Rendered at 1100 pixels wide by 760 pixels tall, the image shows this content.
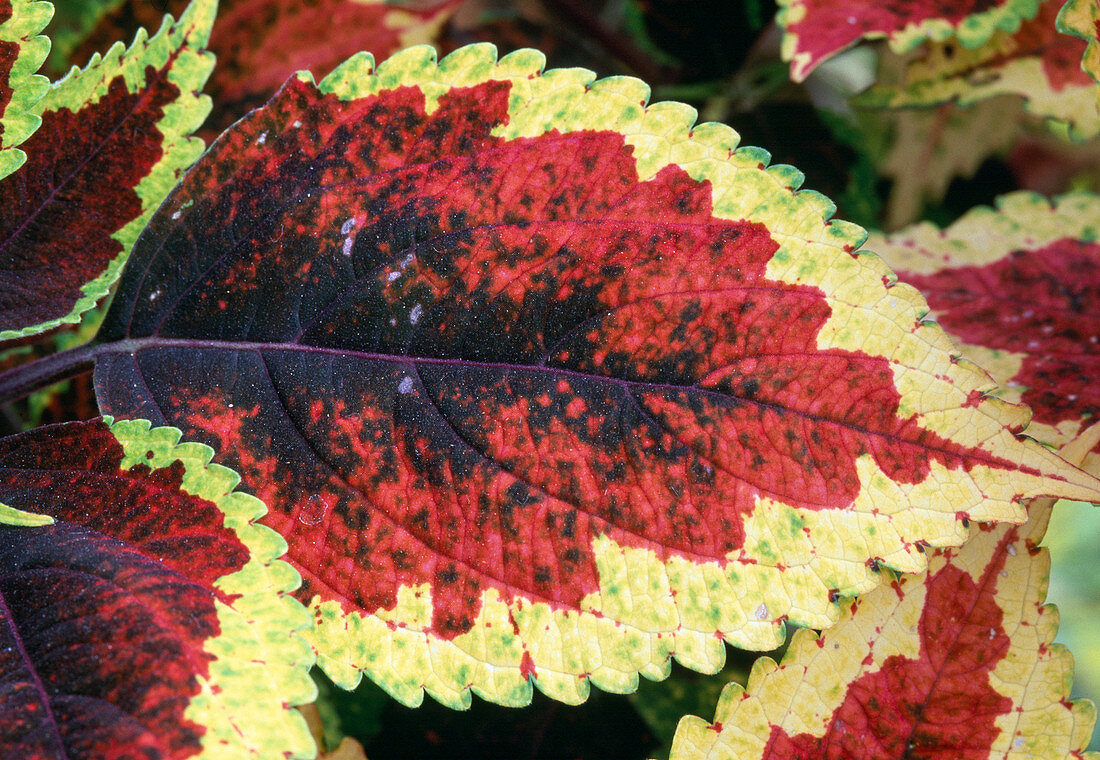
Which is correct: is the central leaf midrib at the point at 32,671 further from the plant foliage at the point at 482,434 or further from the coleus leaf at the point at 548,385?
the coleus leaf at the point at 548,385

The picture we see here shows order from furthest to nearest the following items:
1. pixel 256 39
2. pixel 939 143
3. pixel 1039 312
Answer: pixel 939 143 → pixel 256 39 → pixel 1039 312

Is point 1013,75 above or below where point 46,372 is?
above

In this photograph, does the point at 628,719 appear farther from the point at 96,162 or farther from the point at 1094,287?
the point at 96,162

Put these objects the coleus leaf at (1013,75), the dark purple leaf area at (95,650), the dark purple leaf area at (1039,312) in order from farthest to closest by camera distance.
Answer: the coleus leaf at (1013,75), the dark purple leaf area at (1039,312), the dark purple leaf area at (95,650)

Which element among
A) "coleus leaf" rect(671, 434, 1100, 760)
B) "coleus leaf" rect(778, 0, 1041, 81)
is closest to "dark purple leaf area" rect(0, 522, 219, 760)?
"coleus leaf" rect(671, 434, 1100, 760)

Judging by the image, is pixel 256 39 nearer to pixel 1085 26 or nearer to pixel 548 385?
pixel 548 385

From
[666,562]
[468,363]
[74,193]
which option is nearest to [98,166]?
[74,193]

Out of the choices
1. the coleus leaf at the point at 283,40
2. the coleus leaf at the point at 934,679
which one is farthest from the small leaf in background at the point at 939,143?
the coleus leaf at the point at 934,679
